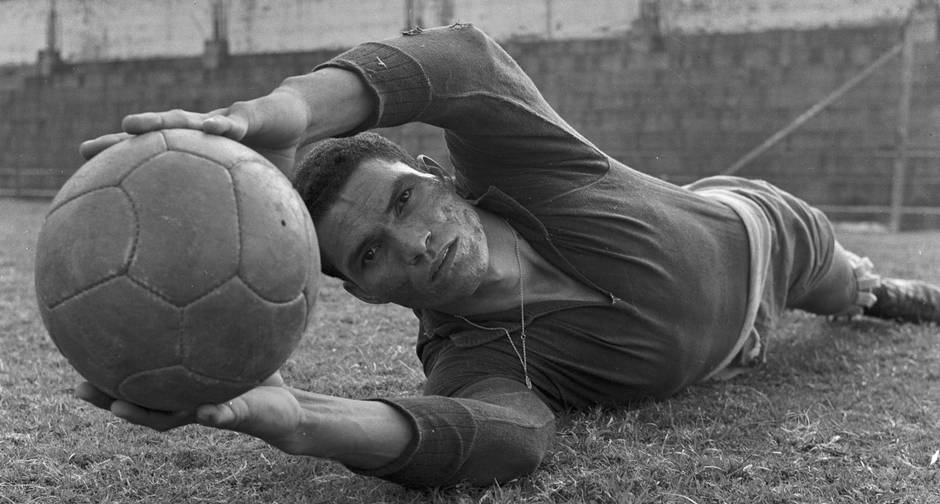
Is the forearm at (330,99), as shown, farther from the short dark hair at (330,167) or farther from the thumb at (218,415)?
the thumb at (218,415)

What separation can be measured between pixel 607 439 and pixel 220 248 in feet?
4.88

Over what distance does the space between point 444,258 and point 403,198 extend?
21cm

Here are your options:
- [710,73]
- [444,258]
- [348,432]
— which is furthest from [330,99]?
[710,73]

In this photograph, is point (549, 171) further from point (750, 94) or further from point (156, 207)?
point (750, 94)

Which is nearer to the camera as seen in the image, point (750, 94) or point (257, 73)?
point (750, 94)

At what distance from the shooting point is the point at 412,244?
8.05 ft

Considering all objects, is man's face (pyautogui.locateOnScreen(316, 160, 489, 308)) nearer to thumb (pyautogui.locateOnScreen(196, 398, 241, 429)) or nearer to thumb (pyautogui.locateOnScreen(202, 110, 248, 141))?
thumb (pyautogui.locateOnScreen(202, 110, 248, 141))

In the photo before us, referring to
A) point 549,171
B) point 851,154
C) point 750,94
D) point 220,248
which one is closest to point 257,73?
point 750,94

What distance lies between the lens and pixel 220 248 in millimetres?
1708

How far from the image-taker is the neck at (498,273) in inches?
110

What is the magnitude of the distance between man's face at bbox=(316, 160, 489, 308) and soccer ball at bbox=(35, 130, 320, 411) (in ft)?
2.12

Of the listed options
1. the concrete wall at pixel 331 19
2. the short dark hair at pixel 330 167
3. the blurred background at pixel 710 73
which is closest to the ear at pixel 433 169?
the short dark hair at pixel 330 167

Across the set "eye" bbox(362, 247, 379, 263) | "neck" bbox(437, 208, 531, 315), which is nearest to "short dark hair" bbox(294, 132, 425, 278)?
"eye" bbox(362, 247, 379, 263)

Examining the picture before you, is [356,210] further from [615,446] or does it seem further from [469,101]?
[615,446]
